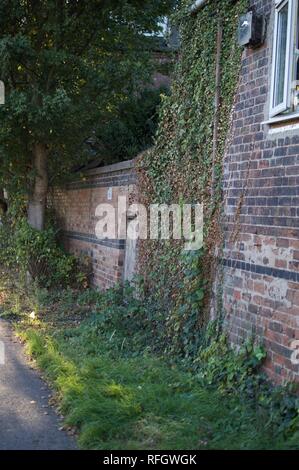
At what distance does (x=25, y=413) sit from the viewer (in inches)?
214

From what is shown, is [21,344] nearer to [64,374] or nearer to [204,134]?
[64,374]

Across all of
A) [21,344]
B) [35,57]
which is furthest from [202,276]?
[35,57]

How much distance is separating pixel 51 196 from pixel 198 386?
10033 mm

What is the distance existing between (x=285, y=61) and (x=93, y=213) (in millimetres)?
6618

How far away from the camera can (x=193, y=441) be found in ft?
14.2

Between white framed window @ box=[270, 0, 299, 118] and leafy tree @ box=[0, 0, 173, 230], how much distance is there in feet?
17.2

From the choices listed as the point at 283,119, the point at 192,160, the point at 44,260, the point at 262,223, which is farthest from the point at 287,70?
the point at 44,260

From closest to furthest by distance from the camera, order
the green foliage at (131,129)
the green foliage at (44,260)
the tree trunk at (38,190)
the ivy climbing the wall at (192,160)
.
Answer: the ivy climbing the wall at (192,160) < the green foliage at (44,260) < the tree trunk at (38,190) < the green foliage at (131,129)

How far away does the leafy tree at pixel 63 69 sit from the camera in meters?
10.7

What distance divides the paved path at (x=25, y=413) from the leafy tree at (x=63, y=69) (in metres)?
4.94

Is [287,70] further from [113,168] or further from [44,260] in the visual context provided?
[44,260]

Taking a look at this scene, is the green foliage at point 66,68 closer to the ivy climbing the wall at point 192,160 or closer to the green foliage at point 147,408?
the ivy climbing the wall at point 192,160

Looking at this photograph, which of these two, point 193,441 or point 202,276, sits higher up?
point 202,276

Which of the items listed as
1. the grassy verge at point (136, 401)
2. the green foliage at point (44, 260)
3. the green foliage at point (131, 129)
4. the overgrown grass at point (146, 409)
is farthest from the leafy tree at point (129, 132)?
the overgrown grass at point (146, 409)
